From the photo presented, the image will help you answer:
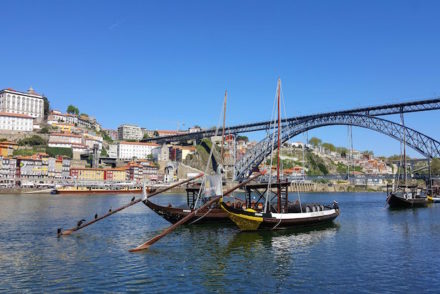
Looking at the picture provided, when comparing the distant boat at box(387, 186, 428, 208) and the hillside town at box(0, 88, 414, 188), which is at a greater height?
the hillside town at box(0, 88, 414, 188)

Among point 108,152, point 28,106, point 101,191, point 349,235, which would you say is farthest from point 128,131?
point 349,235

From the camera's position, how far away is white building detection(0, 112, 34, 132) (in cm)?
11931

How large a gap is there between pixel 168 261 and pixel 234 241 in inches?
248

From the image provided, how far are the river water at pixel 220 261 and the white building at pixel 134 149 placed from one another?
11310 cm

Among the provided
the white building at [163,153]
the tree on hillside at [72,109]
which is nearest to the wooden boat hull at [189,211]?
the white building at [163,153]

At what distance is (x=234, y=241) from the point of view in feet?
74.7

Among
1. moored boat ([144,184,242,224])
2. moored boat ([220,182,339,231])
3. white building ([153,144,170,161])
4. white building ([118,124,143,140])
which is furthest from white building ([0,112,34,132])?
moored boat ([220,182,339,231])

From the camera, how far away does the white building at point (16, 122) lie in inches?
4697

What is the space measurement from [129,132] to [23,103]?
49120mm

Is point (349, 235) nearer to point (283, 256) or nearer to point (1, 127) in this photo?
point (283, 256)

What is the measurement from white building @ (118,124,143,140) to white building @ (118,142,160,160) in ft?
105

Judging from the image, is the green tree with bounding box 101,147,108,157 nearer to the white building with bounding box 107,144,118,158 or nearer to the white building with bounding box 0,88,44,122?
the white building with bounding box 107,144,118,158

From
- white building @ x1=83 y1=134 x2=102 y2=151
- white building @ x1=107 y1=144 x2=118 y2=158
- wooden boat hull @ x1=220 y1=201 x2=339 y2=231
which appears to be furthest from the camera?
white building @ x1=107 y1=144 x2=118 y2=158

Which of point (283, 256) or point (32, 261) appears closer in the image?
point (32, 261)
